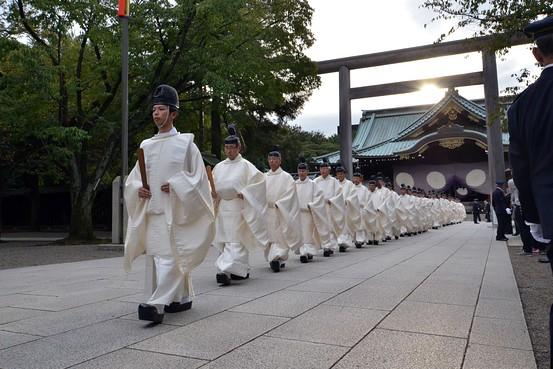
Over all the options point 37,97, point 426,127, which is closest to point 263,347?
point 37,97

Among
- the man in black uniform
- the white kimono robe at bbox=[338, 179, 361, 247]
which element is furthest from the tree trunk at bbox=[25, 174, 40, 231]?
the man in black uniform

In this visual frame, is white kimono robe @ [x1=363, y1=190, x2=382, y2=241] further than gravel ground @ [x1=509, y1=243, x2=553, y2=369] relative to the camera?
Yes

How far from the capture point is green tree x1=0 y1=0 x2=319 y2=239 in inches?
505

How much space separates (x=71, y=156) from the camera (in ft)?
47.1

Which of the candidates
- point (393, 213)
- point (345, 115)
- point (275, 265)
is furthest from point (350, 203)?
point (345, 115)

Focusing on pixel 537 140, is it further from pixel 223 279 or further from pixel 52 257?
pixel 52 257

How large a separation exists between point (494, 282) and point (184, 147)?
175 inches

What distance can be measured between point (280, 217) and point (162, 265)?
3.87 meters

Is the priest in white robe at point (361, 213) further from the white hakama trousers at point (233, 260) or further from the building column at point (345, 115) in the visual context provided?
the building column at point (345, 115)

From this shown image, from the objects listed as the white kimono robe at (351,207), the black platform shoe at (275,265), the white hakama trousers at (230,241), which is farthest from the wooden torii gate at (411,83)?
the white hakama trousers at (230,241)

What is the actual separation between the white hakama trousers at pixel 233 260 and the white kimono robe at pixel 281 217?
4.11ft

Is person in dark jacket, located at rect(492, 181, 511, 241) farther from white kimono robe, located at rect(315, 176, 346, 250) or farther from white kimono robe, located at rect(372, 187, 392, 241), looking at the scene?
white kimono robe, located at rect(315, 176, 346, 250)

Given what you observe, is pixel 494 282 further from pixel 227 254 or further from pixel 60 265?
pixel 60 265

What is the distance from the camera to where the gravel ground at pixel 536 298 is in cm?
326
